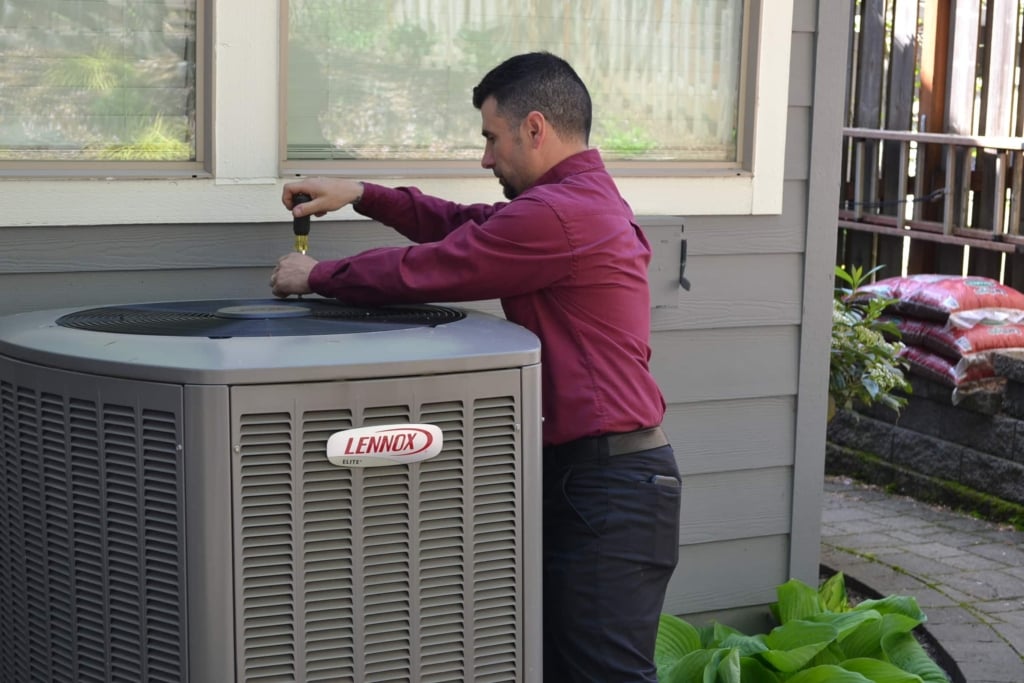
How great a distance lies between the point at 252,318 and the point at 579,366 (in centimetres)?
69

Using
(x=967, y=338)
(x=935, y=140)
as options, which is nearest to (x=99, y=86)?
(x=967, y=338)

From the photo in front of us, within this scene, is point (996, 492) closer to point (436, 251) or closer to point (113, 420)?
point (436, 251)

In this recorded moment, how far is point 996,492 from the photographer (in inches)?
269

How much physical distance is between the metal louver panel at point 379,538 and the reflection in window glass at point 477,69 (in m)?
1.34

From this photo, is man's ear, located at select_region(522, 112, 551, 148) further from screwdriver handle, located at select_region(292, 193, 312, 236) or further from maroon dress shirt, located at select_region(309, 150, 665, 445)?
screwdriver handle, located at select_region(292, 193, 312, 236)

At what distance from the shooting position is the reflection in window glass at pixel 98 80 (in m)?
3.38

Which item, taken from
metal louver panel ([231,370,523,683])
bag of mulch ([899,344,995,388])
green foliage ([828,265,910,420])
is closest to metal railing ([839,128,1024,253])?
bag of mulch ([899,344,995,388])

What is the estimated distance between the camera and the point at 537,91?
315 cm

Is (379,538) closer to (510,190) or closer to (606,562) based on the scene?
(606,562)

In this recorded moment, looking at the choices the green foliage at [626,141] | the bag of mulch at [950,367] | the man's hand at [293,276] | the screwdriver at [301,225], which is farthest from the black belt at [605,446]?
the bag of mulch at [950,367]

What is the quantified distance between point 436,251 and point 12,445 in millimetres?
912

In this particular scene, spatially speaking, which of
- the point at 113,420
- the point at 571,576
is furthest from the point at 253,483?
the point at 571,576

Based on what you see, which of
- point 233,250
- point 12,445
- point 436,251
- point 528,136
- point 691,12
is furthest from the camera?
point 691,12

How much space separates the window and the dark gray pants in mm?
1322
